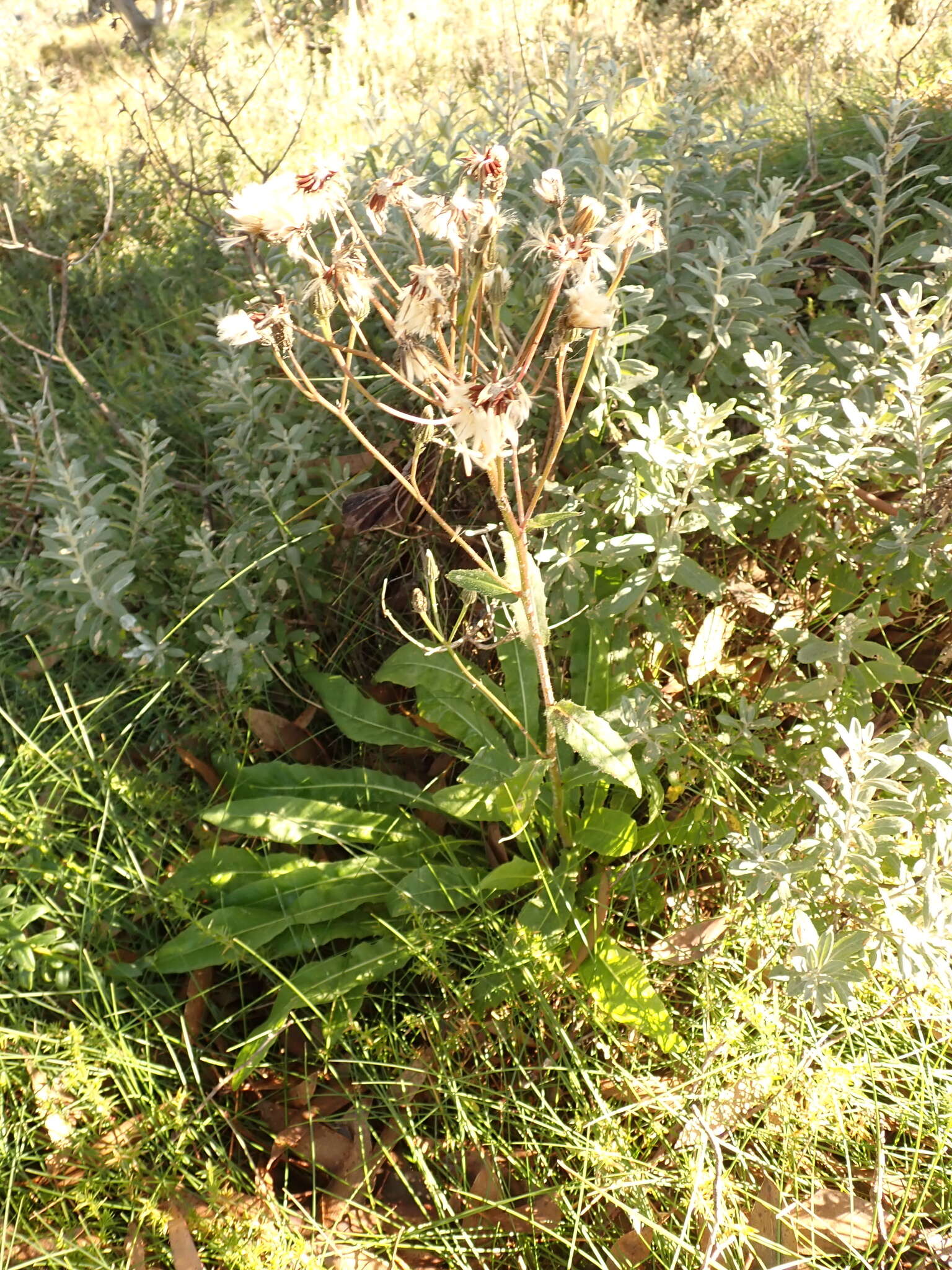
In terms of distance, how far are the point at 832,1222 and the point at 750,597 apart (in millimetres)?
1152

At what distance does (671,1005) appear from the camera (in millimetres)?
1991

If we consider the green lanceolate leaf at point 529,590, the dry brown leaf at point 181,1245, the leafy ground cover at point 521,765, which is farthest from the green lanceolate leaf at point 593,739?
the dry brown leaf at point 181,1245

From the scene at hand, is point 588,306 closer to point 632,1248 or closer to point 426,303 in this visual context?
point 426,303

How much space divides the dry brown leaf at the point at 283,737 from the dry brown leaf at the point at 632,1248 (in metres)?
1.24

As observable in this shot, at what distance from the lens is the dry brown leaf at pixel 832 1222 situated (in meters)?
1.63

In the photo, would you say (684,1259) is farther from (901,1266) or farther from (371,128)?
(371,128)

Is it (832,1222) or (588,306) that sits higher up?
(588,306)

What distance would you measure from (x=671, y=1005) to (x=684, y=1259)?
1.53 ft

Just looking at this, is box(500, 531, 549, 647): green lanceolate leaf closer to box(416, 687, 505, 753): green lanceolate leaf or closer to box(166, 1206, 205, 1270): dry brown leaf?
box(416, 687, 505, 753): green lanceolate leaf

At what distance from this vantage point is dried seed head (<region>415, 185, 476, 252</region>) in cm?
141

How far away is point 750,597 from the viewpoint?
7.06 feet

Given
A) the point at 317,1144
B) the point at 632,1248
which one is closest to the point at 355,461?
the point at 317,1144

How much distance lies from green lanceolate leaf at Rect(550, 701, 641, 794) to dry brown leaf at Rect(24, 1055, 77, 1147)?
1120 millimetres

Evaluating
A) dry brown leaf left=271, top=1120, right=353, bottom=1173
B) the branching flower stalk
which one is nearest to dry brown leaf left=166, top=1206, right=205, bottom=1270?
dry brown leaf left=271, top=1120, right=353, bottom=1173
